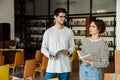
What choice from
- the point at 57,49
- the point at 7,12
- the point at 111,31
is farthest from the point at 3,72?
the point at 111,31

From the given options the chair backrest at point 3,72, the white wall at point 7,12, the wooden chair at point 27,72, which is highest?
the white wall at point 7,12

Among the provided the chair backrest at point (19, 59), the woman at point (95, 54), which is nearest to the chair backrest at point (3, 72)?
the woman at point (95, 54)

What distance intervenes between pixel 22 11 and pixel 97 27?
36.3 ft

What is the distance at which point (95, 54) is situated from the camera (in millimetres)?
2852

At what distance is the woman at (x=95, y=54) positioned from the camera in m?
2.81

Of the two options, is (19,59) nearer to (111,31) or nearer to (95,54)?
(95,54)

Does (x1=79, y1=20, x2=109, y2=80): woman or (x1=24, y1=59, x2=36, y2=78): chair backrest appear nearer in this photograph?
(x1=79, y1=20, x2=109, y2=80): woman

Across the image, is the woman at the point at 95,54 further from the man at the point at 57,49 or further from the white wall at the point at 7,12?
the white wall at the point at 7,12

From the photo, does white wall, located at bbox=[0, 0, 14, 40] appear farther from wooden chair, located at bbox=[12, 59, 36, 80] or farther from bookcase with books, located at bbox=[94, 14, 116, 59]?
wooden chair, located at bbox=[12, 59, 36, 80]

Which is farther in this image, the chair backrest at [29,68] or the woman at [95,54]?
the chair backrest at [29,68]

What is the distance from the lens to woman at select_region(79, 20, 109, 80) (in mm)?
2812

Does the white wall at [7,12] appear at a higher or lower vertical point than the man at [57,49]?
higher

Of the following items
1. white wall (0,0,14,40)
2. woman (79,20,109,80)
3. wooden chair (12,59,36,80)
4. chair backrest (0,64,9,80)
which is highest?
white wall (0,0,14,40)

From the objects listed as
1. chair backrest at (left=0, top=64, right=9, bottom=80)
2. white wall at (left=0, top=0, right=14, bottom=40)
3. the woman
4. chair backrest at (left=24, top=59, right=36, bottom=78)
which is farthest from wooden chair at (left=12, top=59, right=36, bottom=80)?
white wall at (left=0, top=0, right=14, bottom=40)
